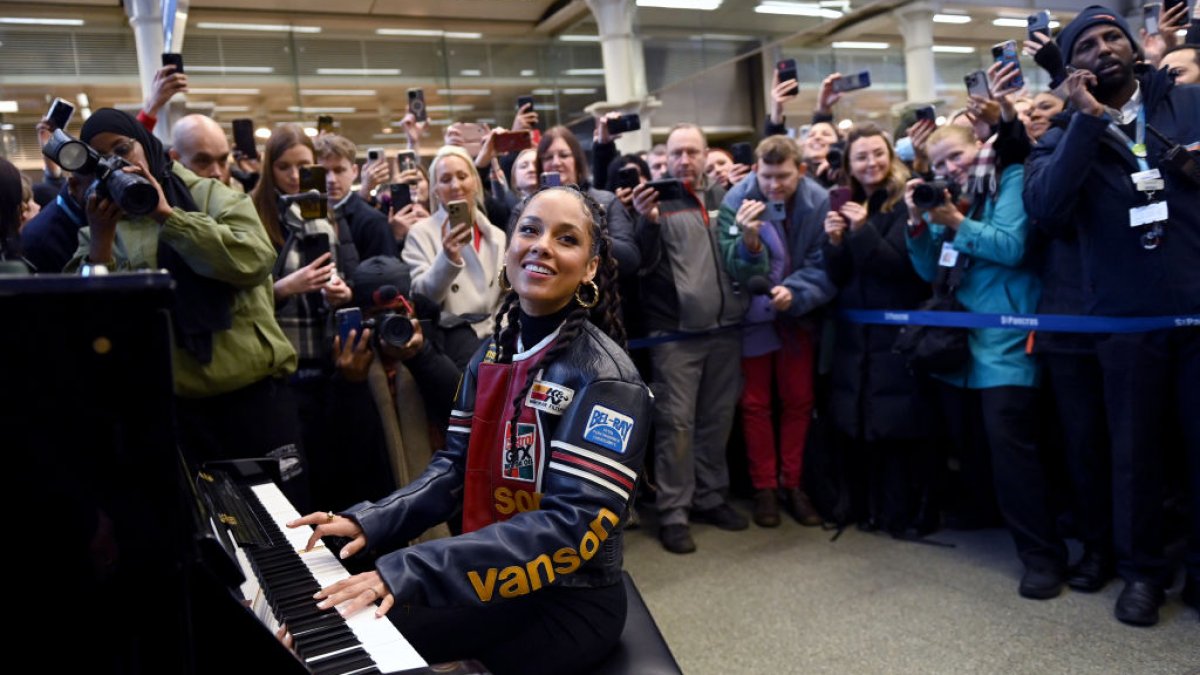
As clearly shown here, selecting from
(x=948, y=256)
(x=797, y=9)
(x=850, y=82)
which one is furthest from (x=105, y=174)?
(x=797, y=9)

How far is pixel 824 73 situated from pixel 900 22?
149 centimetres

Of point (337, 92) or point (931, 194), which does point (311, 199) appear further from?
point (337, 92)

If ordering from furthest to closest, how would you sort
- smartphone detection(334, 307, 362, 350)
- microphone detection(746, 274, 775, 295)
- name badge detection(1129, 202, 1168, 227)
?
microphone detection(746, 274, 775, 295) < smartphone detection(334, 307, 362, 350) < name badge detection(1129, 202, 1168, 227)

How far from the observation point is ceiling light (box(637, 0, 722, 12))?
8.27 m

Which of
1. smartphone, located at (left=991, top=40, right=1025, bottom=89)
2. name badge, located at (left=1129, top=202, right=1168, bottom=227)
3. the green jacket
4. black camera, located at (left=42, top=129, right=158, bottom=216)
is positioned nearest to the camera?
black camera, located at (left=42, top=129, right=158, bottom=216)

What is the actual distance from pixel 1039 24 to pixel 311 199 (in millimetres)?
2308

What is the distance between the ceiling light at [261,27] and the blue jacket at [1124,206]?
806 centimetres

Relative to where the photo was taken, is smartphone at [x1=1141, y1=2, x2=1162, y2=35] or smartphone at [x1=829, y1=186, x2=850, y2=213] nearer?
smartphone at [x1=1141, y1=2, x2=1162, y2=35]

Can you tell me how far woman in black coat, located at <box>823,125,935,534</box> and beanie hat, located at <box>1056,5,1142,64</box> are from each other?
843mm

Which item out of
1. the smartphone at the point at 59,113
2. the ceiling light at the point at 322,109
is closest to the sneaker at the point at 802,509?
the smartphone at the point at 59,113

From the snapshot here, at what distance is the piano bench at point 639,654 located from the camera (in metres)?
1.48

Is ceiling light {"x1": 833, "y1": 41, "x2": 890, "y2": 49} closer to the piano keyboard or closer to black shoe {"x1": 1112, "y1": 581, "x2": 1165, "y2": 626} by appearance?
black shoe {"x1": 1112, "y1": 581, "x2": 1165, "y2": 626}

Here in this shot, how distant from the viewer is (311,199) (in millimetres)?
2793

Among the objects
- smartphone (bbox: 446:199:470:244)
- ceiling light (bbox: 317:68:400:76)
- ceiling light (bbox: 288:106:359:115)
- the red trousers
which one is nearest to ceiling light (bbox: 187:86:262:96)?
ceiling light (bbox: 288:106:359:115)
